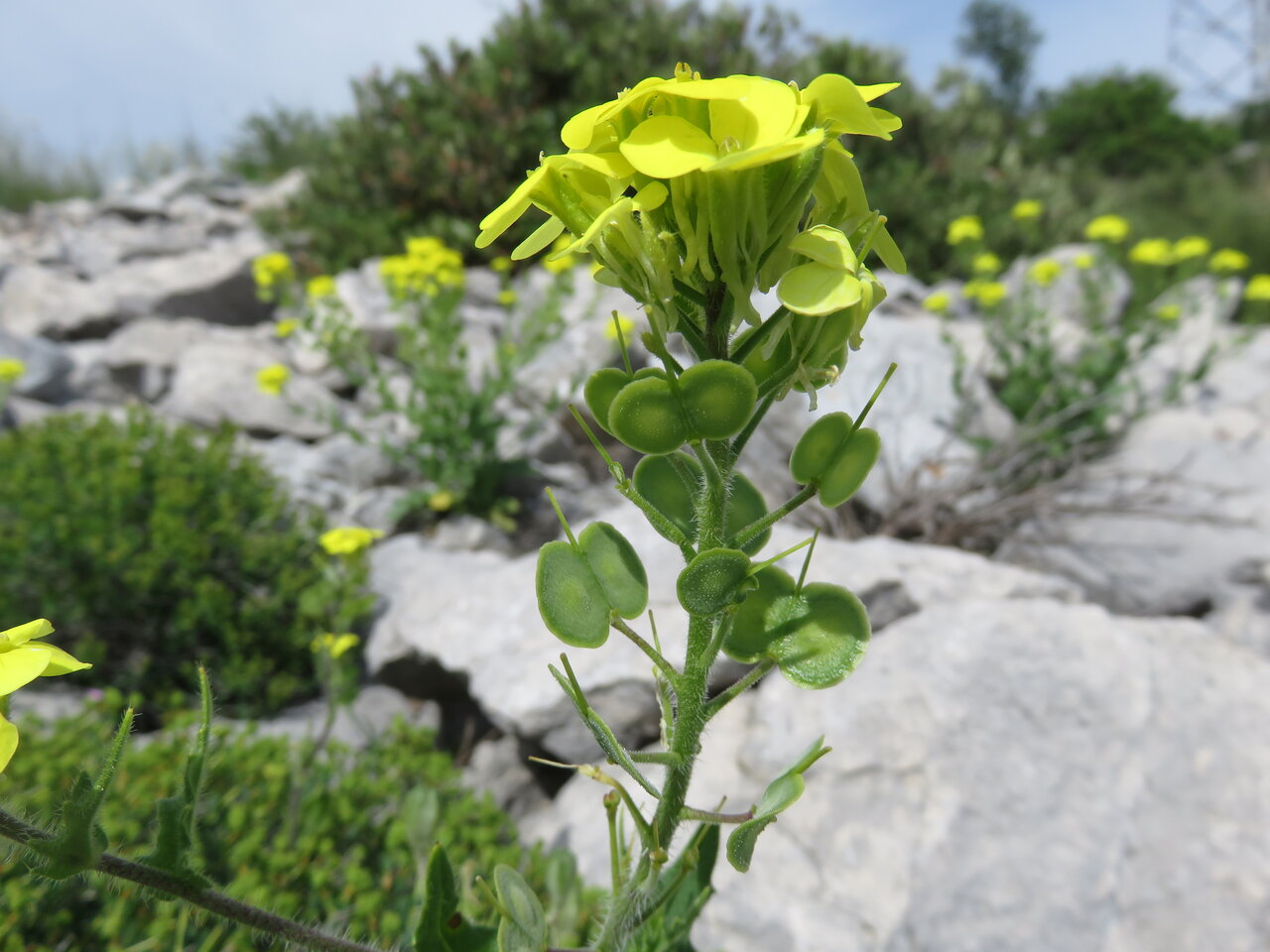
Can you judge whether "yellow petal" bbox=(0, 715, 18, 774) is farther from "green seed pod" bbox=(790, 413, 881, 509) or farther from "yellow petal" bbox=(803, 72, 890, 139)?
"yellow petal" bbox=(803, 72, 890, 139)

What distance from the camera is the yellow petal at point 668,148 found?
0.66 m

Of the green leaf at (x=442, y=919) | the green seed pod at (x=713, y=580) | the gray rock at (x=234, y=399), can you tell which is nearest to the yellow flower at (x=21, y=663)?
the green leaf at (x=442, y=919)

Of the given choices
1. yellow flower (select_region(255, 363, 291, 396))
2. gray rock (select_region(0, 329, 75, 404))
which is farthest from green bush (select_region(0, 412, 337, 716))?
gray rock (select_region(0, 329, 75, 404))

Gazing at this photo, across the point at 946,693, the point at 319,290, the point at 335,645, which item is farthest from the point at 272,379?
the point at 946,693

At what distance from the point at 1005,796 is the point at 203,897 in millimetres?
1972

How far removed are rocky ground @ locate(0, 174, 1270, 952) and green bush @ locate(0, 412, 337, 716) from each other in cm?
35

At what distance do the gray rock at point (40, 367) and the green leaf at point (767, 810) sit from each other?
21.0 feet

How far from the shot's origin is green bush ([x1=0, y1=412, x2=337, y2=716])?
3.15 metres

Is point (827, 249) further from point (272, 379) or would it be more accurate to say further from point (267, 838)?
point (272, 379)

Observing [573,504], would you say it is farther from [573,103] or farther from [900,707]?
[573,103]

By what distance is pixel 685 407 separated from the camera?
74 centimetres

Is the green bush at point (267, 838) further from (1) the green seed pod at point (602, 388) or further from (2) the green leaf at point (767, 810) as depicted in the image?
(1) the green seed pod at point (602, 388)

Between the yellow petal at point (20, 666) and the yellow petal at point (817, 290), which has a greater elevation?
the yellow petal at point (817, 290)

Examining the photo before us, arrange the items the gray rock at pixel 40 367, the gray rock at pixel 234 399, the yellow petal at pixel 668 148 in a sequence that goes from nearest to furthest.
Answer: the yellow petal at pixel 668 148 → the gray rock at pixel 234 399 → the gray rock at pixel 40 367
